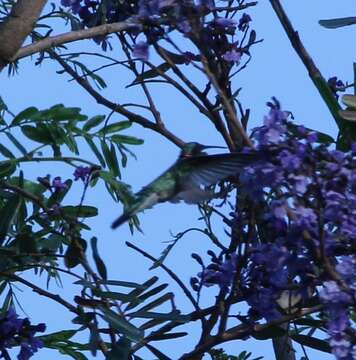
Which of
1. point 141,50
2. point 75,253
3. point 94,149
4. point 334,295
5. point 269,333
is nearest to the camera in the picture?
point 334,295

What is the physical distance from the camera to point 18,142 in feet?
7.04

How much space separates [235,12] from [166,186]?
1.90 ft

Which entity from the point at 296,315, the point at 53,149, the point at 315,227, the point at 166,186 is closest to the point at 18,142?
the point at 53,149

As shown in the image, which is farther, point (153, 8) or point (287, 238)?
point (153, 8)

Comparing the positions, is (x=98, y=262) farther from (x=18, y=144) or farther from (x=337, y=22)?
(x=337, y=22)

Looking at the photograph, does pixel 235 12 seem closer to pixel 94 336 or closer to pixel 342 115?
pixel 342 115

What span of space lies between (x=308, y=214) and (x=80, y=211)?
0.81 meters

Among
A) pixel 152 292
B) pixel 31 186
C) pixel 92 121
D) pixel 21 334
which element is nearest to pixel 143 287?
pixel 152 292

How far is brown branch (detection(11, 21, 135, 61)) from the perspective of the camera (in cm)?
214

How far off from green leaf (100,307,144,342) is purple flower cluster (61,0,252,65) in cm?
42

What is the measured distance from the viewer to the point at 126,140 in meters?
2.43

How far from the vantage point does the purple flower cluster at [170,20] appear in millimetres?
1520

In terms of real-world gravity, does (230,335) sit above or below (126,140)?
below

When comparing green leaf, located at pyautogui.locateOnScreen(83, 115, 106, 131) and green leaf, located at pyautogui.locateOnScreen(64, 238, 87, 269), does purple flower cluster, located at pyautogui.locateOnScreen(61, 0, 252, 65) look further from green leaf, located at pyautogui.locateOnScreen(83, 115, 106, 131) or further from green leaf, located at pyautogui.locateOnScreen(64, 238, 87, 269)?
green leaf, located at pyautogui.locateOnScreen(64, 238, 87, 269)
